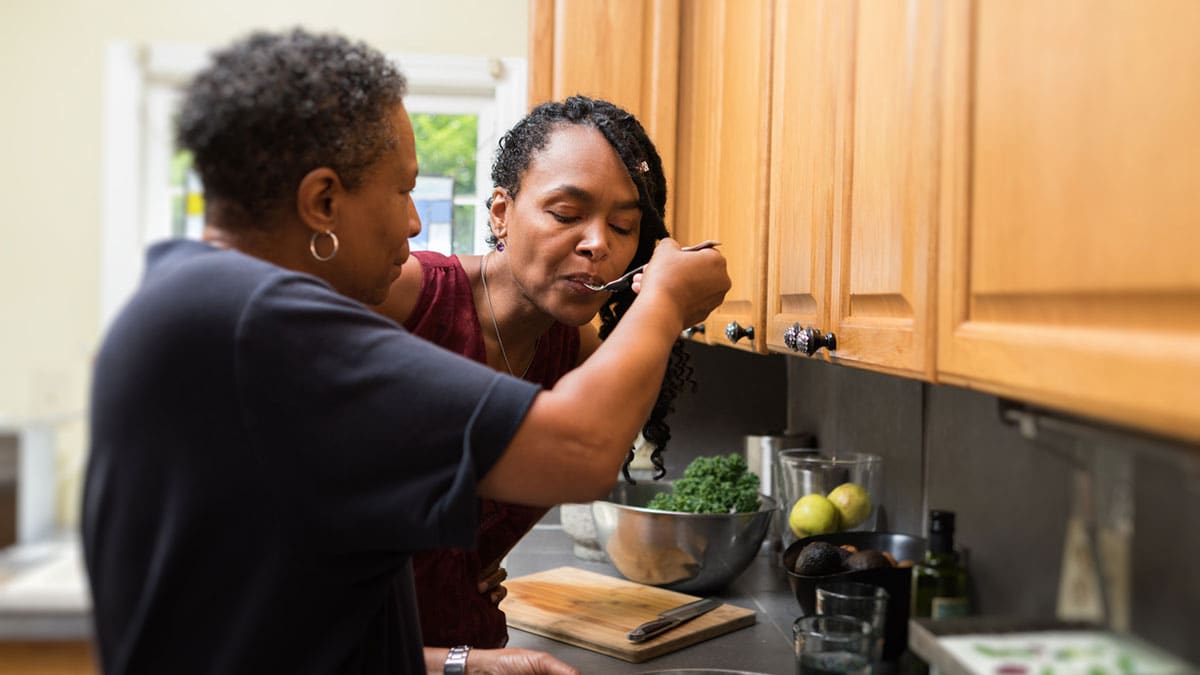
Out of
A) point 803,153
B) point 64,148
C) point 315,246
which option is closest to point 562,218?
point 803,153

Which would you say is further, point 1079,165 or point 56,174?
point 56,174

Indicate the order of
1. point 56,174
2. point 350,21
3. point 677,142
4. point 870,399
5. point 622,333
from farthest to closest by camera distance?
point 56,174
point 350,21
point 677,142
point 870,399
point 622,333

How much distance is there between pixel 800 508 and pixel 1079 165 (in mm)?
1014

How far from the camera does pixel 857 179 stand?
1.06 meters

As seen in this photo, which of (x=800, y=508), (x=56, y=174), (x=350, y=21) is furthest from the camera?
(x=56, y=174)

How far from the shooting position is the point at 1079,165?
616mm

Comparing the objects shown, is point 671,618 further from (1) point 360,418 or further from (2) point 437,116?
(2) point 437,116

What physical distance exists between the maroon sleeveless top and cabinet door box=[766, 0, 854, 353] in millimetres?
379

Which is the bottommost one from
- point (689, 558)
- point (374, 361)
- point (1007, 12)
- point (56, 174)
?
point (689, 558)

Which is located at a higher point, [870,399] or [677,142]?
[677,142]

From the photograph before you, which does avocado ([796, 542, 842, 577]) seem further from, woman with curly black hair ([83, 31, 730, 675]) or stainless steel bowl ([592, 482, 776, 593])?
woman with curly black hair ([83, 31, 730, 675])

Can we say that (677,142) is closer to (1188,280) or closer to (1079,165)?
(1079,165)

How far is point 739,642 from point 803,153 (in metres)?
0.63

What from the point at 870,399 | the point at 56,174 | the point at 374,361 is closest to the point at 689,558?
the point at 870,399
